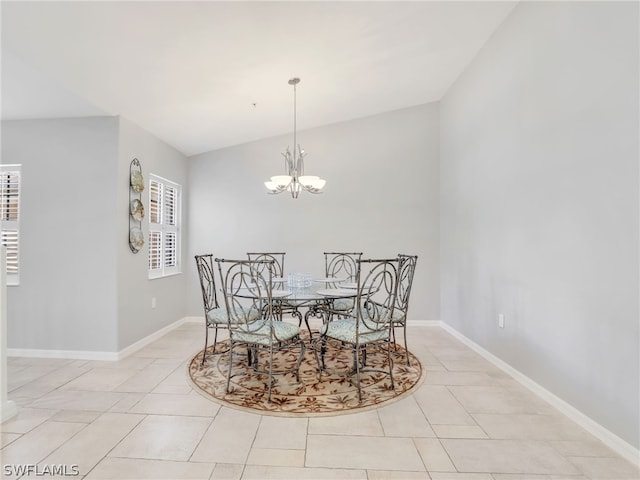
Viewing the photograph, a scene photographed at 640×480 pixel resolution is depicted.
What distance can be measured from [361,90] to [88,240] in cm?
326

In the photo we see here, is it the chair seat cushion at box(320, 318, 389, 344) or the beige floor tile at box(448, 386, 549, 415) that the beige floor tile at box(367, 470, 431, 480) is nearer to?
the beige floor tile at box(448, 386, 549, 415)

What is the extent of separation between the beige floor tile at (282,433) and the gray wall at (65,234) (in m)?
2.03

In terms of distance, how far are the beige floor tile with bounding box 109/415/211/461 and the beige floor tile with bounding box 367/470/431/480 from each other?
985 mm

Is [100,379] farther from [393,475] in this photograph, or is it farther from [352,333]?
[393,475]

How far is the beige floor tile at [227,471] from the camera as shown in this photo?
1609 millimetres

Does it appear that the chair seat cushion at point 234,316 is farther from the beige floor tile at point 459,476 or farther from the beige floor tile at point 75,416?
the beige floor tile at point 459,476

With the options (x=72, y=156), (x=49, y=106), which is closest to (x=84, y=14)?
(x=49, y=106)

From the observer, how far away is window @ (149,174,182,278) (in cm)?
399

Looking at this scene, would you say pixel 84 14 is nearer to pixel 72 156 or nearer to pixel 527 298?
pixel 72 156

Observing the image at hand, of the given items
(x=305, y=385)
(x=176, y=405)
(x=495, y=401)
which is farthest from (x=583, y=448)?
(x=176, y=405)

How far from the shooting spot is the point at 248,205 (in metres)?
4.65

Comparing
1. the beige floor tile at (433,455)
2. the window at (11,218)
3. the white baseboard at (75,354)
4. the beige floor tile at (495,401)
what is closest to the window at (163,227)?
the white baseboard at (75,354)

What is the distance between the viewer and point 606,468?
1687mm

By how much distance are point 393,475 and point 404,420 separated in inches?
21.5
